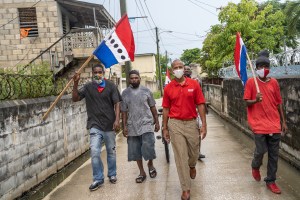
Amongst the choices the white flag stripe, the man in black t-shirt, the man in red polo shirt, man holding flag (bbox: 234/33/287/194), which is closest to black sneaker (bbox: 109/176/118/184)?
the man in black t-shirt

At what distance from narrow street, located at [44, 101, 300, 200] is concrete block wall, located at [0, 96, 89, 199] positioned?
478 mm

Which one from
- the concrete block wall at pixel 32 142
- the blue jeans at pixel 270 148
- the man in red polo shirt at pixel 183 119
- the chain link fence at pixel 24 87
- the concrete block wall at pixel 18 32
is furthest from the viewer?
the concrete block wall at pixel 18 32

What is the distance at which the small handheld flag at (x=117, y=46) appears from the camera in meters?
5.85

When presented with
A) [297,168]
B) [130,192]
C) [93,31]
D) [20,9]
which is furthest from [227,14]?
[130,192]

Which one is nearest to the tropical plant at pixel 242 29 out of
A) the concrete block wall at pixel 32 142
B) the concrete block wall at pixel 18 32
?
the concrete block wall at pixel 18 32

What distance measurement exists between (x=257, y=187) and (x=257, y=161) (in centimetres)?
38

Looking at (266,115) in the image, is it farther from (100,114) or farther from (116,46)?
(116,46)

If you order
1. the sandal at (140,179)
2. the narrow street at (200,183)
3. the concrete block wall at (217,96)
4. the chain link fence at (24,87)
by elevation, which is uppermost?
the chain link fence at (24,87)

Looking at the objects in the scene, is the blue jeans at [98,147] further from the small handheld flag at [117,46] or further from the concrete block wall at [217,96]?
the concrete block wall at [217,96]

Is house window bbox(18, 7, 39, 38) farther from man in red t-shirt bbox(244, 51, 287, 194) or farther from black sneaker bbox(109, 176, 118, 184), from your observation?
man in red t-shirt bbox(244, 51, 287, 194)

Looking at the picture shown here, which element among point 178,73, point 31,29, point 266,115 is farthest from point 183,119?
point 31,29

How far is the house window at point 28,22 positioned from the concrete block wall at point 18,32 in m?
0.19

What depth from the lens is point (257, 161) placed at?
4.98m

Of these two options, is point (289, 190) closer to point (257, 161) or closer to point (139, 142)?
point (257, 161)
